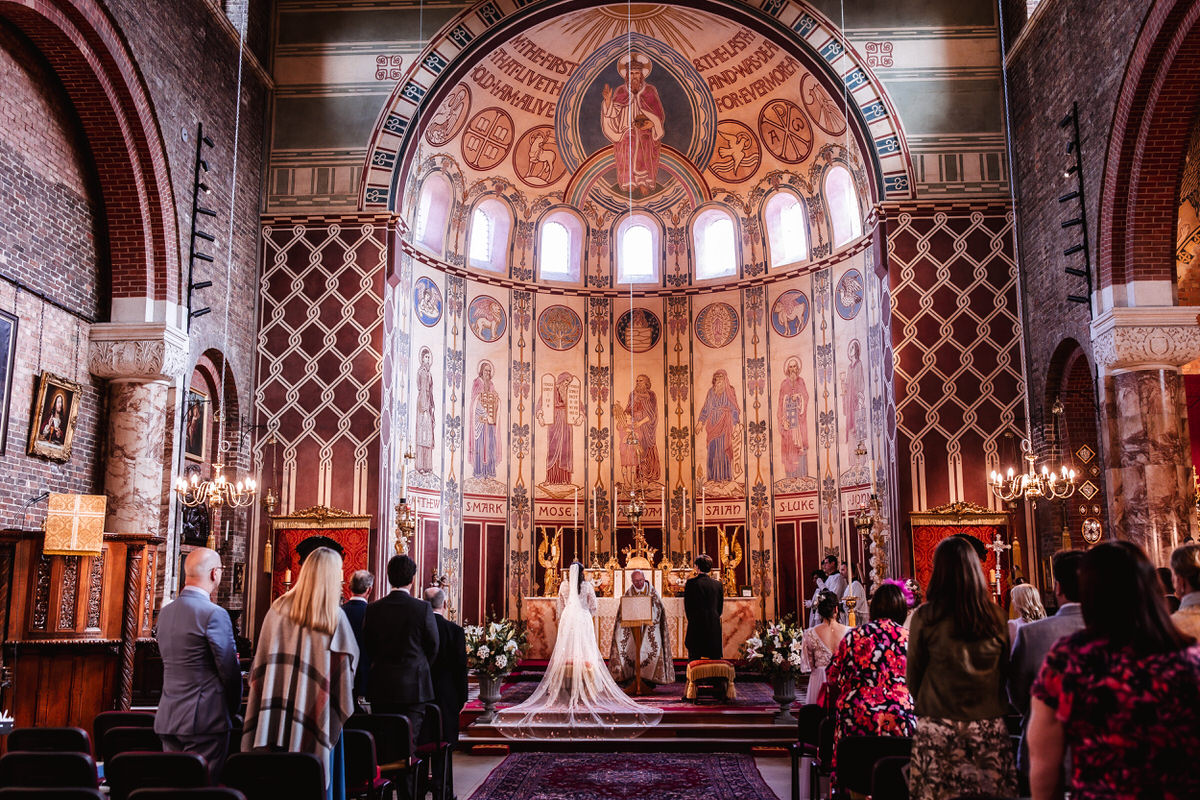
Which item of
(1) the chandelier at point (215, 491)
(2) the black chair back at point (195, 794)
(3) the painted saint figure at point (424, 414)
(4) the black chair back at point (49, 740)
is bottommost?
(4) the black chair back at point (49, 740)

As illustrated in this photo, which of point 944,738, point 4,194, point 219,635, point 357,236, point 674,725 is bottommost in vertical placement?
point 674,725

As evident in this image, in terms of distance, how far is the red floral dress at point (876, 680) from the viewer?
5320mm

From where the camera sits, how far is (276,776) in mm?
4488

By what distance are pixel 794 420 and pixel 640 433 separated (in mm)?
3343

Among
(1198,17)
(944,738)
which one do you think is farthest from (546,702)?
(1198,17)

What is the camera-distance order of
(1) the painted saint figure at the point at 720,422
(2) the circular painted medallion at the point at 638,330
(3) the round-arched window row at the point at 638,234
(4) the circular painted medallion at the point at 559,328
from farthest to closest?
(2) the circular painted medallion at the point at 638,330
(4) the circular painted medallion at the point at 559,328
(1) the painted saint figure at the point at 720,422
(3) the round-arched window row at the point at 638,234

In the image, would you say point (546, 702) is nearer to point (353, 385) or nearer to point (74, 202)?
point (353, 385)

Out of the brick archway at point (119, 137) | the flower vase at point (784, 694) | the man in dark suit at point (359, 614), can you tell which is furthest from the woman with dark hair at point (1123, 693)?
the brick archway at point (119, 137)

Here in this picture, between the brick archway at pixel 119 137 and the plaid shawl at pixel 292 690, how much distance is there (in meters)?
9.24

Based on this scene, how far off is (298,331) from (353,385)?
1.36 meters

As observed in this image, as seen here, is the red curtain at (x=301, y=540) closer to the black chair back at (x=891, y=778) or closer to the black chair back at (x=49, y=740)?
the black chair back at (x=49, y=740)

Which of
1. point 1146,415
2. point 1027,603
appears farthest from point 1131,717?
point 1146,415

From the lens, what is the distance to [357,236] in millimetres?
16734

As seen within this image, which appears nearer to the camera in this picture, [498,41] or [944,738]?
[944,738]
